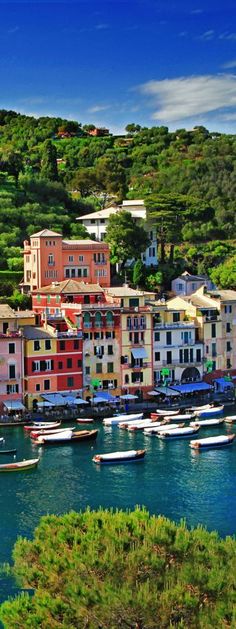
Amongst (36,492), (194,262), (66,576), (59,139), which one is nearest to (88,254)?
(194,262)

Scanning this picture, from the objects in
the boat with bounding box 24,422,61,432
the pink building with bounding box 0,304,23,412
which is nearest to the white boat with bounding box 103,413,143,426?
the boat with bounding box 24,422,61,432

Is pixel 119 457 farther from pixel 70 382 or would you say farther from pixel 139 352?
pixel 139 352

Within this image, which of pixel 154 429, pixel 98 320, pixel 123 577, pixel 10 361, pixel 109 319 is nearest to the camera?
pixel 123 577

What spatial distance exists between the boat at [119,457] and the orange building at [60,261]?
20957mm

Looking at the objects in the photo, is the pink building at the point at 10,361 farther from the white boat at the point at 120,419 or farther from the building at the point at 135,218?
the building at the point at 135,218

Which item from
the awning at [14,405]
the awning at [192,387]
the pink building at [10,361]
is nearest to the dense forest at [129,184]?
the awning at [192,387]

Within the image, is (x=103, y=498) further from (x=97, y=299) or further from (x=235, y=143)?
(x=235, y=143)

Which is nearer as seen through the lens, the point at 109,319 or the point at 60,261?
the point at 109,319

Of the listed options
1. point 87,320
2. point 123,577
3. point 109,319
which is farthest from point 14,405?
point 123,577

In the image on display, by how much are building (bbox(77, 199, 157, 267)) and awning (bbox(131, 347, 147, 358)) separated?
15.3 meters

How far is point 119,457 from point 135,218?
32.5 meters

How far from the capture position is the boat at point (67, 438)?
135 feet

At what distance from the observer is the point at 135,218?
67.8 metres

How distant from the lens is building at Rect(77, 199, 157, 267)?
218 feet
